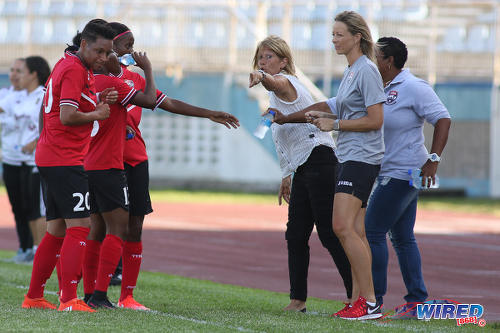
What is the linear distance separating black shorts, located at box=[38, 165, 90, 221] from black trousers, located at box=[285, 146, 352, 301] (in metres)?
1.74

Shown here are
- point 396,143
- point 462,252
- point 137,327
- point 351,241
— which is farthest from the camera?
point 462,252

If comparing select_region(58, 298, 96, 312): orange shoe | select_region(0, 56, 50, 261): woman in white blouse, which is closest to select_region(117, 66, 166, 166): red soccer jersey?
select_region(58, 298, 96, 312): orange shoe

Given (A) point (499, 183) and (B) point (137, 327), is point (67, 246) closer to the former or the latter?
(B) point (137, 327)

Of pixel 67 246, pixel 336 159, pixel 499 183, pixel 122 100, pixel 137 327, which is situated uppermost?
pixel 122 100

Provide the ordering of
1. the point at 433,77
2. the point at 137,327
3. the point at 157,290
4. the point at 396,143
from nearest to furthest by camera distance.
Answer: the point at 137,327
the point at 396,143
the point at 157,290
the point at 433,77

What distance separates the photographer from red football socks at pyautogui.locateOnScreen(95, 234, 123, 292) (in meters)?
7.38

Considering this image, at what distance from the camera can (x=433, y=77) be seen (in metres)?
26.9

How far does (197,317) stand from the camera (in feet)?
23.5

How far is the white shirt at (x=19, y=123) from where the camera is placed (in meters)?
11.8

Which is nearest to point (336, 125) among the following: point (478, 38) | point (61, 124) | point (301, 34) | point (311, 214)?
point (311, 214)

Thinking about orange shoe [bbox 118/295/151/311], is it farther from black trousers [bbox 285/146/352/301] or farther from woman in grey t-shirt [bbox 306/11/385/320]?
woman in grey t-shirt [bbox 306/11/385/320]

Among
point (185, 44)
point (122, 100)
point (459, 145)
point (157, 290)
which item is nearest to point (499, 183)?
point (459, 145)

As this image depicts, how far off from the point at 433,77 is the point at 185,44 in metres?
7.44

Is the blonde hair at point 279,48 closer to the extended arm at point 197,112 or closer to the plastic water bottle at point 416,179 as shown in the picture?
the extended arm at point 197,112
